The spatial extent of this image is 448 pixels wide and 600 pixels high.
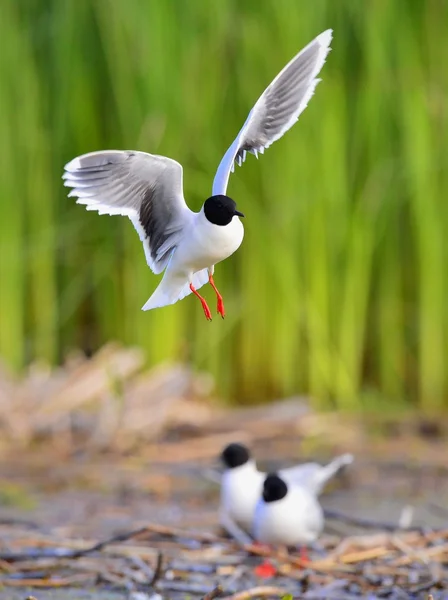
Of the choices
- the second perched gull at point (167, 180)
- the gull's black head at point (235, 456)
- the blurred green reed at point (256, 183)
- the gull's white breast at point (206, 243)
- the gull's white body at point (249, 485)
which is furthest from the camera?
the blurred green reed at point (256, 183)

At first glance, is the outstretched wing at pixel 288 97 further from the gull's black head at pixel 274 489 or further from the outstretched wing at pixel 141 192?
the gull's black head at pixel 274 489

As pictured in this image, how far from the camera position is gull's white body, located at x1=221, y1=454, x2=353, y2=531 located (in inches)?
208

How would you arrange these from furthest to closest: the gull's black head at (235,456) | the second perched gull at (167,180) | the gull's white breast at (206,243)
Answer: the gull's black head at (235,456), the second perched gull at (167,180), the gull's white breast at (206,243)

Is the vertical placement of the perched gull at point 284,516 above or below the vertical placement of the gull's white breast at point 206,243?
below

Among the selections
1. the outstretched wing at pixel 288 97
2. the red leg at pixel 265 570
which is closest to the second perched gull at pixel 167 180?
the outstretched wing at pixel 288 97

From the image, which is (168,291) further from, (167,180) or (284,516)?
(284,516)

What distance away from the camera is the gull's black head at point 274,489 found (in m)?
5.10

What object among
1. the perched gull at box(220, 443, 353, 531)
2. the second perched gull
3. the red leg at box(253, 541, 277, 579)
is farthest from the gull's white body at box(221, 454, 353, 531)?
the second perched gull

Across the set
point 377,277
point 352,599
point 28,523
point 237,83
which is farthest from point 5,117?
point 352,599

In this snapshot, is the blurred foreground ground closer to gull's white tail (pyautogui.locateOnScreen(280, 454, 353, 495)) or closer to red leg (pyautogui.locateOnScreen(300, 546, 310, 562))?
gull's white tail (pyautogui.locateOnScreen(280, 454, 353, 495))

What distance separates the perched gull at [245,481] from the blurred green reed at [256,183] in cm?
158

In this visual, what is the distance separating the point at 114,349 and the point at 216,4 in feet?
5.95

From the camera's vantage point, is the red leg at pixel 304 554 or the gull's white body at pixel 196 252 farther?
the red leg at pixel 304 554

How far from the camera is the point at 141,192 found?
292 cm
